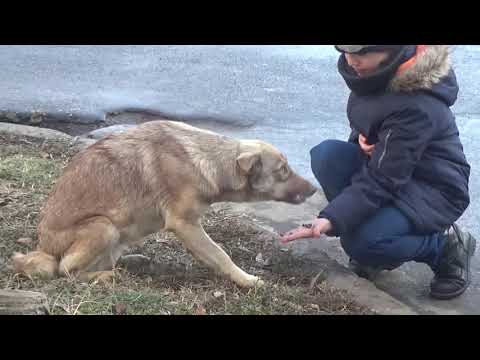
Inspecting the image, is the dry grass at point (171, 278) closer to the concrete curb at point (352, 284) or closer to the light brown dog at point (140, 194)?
the concrete curb at point (352, 284)

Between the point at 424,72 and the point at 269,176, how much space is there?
120 centimetres

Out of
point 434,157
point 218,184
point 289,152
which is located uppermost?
point 434,157

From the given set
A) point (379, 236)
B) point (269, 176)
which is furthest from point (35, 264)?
point (379, 236)

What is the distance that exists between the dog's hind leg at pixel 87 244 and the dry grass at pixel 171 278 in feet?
0.57

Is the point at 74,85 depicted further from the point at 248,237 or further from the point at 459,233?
the point at 459,233

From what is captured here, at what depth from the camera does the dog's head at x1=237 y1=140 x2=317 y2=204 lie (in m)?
4.88

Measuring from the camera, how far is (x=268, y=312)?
430 cm

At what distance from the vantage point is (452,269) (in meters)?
4.96

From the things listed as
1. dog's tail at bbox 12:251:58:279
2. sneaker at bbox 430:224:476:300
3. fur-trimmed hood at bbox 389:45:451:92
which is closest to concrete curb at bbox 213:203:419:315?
sneaker at bbox 430:224:476:300

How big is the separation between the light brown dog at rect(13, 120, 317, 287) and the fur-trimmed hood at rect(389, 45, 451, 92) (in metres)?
0.98

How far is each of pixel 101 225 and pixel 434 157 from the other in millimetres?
2081

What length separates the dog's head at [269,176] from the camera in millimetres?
4879

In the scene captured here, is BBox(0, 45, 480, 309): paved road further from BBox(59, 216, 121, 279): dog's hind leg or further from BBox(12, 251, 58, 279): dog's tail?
BBox(12, 251, 58, 279): dog's tail

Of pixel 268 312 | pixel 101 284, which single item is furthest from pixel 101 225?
pixel 268 312
